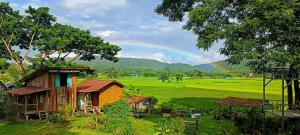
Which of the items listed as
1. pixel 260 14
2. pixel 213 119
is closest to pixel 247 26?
pixel 260 14

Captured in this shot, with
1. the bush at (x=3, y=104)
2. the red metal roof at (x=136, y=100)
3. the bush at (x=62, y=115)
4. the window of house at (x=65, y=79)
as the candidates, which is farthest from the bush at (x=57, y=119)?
the red metal roof at (x=136, y=100)

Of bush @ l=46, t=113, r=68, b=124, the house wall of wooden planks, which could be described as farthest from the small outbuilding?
bush @ l=46, t=113, r=68, b=124

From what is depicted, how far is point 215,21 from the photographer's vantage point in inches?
977

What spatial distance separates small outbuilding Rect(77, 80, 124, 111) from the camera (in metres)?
42.3

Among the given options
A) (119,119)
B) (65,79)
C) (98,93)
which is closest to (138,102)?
(98,93)

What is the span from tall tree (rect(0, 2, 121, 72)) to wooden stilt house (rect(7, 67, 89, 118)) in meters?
9.70

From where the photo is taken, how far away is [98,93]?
43.2 meters

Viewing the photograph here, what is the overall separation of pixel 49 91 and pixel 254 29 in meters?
23.4

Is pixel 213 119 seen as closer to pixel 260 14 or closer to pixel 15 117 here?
pixel 260 14

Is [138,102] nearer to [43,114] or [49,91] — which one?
[49,91]

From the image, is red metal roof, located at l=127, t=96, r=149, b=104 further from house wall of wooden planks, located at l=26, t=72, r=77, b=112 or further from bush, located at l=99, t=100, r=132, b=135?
bush, located at l=99, t=100, r=132, b=135

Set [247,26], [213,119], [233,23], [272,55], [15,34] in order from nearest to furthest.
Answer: [272,55], [247,26], [233,23], [213,119], [15,34]

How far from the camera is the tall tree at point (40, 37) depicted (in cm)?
4572

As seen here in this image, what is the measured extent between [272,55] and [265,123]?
22.5 ft
